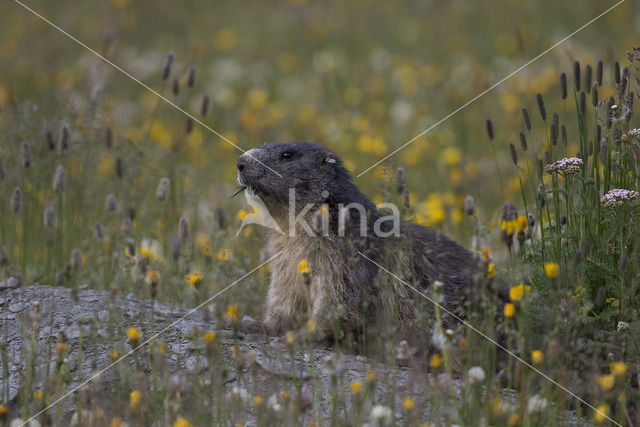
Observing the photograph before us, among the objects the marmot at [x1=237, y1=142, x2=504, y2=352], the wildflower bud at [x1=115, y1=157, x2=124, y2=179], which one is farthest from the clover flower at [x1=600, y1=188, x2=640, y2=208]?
the wildflower bud at [x1=115, y1=157, x2=124, y2=179]

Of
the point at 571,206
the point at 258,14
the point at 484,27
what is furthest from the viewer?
A: the point at 258,14

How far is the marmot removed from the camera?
16.9ft

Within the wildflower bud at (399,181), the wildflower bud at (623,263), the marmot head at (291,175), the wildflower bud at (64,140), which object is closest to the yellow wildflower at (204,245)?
the marmot head at (291,175)

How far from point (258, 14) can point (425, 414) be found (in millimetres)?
12065

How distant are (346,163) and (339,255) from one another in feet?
12.3

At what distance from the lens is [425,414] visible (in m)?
4.19

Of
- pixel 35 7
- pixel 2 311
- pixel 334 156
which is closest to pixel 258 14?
pixel 35 7

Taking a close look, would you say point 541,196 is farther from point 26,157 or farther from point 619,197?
point 26,157

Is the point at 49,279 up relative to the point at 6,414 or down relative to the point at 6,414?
up

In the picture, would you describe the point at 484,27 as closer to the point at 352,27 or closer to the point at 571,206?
the point at 352,27

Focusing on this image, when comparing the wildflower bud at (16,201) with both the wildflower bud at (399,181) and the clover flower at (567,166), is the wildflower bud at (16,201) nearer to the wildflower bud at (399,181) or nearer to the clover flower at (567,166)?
the wildflower bud at (399,181)

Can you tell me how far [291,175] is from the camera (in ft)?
19.3

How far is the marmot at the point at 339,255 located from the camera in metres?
5.16

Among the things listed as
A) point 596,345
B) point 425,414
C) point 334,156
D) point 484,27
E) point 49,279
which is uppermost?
point 484,27
